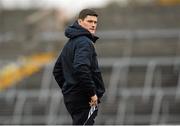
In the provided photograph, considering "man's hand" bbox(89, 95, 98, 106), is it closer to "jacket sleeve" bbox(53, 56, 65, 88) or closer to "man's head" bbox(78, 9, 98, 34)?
"jacket sleeve" bbox(53, 56, 65, 88)

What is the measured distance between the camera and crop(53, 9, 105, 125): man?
276 inches

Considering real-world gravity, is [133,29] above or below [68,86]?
below

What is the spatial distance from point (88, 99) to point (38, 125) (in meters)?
6.39

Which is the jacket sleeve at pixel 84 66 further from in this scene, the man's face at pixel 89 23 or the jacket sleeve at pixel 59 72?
the jacket sleeve at pixel 59 72

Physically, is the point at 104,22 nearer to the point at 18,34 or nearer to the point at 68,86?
the point at 18,34

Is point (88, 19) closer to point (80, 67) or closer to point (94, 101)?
point (80, 67)

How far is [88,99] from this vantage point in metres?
7.22

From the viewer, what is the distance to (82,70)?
274 inches

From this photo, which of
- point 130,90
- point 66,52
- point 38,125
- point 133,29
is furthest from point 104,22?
point 66,52

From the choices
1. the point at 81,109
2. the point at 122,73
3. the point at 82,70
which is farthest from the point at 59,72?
the point at 122,73

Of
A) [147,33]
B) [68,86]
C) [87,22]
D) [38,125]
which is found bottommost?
[38,125]

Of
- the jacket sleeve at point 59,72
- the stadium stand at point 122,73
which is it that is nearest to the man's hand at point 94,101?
the jacket sleeve at point 59,72

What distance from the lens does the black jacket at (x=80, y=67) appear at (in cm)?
699

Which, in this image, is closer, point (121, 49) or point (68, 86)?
point (68, 86)
